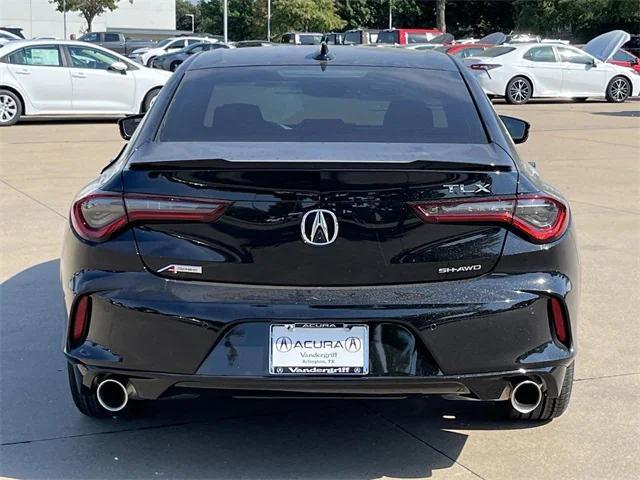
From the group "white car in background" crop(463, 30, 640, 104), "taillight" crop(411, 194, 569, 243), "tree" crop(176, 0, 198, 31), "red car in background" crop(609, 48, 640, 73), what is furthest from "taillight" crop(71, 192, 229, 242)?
"tree" crop(176, 0, 198, 31)

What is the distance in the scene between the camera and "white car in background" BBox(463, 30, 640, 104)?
23.2 meters

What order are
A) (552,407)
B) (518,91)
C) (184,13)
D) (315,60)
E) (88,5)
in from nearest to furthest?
(552,407), (315,60), (518,91), (88,5), (184,13)

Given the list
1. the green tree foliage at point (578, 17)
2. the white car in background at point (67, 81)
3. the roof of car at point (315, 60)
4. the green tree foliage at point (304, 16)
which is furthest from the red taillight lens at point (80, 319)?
the green tree foliage at point (304, 16)

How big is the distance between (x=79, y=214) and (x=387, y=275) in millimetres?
1184

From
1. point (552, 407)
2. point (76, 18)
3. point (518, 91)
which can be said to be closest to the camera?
point (552, 407)

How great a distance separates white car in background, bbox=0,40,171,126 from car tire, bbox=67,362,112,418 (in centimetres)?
1274

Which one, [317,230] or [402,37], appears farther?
[402,37]

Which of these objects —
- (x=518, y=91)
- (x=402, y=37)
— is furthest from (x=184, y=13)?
(x=518, y=91)

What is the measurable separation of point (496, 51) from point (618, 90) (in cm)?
336

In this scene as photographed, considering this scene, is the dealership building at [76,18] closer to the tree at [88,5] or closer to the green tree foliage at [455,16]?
the green tree foliage at [455,16]

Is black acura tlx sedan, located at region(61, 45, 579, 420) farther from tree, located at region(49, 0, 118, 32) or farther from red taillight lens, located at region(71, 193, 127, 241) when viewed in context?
tree, located at region(49, 0, 118, 32)

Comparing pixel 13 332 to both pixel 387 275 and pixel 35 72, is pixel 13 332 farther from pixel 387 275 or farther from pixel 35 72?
pixel 35 72

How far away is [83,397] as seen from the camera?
159 inches

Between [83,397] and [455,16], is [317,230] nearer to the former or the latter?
[83,397]
